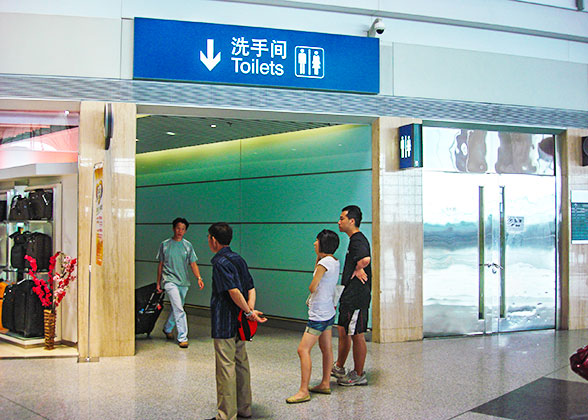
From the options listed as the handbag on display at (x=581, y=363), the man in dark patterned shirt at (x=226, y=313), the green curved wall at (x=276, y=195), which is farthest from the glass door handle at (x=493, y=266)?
the man in dark patterned shirt at (x=226, y=313)

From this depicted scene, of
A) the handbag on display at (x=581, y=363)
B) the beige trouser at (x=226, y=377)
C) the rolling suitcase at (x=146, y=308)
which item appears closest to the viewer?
the beige trouser at (x=226, y=377)

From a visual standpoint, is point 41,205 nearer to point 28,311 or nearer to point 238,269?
point 28,311

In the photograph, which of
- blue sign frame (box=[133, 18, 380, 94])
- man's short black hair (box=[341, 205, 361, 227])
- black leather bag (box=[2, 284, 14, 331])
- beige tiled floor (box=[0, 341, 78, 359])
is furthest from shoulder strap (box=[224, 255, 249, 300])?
black leather bag (box=[2, 284, 14, 331])

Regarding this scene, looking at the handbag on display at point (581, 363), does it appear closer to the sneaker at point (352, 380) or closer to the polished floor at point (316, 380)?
the polished floor at point (316, 380)

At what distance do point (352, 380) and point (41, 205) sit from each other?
4485mm

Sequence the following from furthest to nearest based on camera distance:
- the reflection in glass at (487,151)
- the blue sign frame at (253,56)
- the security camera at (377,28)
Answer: the reflection in glass at (487,151), the security camera at (377,28), the blue sign frame at (253,56)

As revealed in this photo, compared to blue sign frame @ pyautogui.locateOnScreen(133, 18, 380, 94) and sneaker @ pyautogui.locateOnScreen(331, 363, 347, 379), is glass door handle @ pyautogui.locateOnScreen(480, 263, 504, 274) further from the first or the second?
sneaker @ pyautogui.locateOnScreen(331, 363, 347, 379)

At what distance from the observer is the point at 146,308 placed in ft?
27.3

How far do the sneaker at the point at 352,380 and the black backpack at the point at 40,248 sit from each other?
4.03 m

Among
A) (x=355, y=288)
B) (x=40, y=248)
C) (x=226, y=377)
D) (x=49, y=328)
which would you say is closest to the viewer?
(x=226, y=377)

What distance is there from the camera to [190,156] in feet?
36.4

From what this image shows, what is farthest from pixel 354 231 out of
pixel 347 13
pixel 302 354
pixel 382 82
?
pixel 347 13

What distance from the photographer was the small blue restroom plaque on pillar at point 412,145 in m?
7.82

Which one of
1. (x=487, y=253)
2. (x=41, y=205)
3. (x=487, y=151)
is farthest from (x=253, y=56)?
(x=487, y=253)
